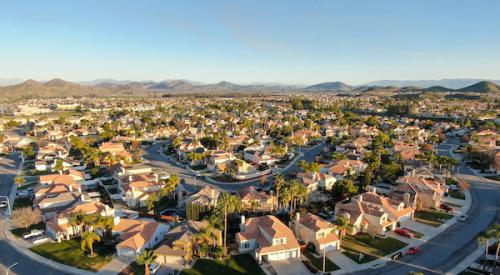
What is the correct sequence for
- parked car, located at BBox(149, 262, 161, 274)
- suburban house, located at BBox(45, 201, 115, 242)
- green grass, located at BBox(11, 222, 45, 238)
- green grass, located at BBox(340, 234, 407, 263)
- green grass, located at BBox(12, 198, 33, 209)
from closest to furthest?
parked car, located at BBox(149, 262, 161, 274), green grass, located at BBox(340, 234, 407, 263), suburban house, located at BBox(45, 201, 115, 242), green grass, located at BBox(11, 222, 45, 238), green grass, located at BBox(12, 198, 33, 209)

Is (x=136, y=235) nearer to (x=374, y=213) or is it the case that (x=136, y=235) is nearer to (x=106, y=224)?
(x=106, y=224)

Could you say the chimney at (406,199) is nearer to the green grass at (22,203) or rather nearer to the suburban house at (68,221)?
the suburban house at (68,221)

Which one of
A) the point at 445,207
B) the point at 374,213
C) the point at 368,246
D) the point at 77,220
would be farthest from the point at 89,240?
the point at 445,207

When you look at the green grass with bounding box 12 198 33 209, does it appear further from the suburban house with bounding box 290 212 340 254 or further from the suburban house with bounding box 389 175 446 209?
the suburban house with bounding box 389 175 446 209

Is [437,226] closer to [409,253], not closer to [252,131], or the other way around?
[409,253]

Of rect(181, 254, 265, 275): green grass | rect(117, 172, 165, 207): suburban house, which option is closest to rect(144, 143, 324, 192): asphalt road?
rect(117, 172, 165, 207): suburban house

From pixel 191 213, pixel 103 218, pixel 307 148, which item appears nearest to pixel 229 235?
pixel 191 213
